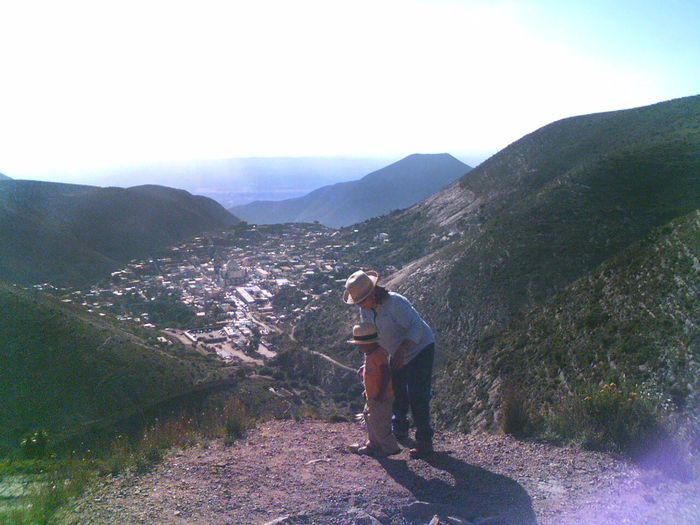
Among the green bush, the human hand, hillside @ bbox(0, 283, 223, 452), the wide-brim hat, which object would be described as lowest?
hillside @ bbox(0, 283, 223, 452)

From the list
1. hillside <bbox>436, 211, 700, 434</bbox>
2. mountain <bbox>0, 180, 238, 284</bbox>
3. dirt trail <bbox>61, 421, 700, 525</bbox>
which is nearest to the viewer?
dirt trail <bbox>61, 421, 700, 525</bbox>

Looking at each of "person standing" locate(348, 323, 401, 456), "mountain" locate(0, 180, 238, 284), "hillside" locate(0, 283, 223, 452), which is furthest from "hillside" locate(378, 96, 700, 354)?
"mountain" locate(0, 180, 238, 284)

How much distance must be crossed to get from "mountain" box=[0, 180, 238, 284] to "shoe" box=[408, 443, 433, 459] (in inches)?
1396

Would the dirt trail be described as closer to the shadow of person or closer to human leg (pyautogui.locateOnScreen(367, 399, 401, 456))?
the shadow of person

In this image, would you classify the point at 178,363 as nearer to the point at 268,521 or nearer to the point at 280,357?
the point at 280,357

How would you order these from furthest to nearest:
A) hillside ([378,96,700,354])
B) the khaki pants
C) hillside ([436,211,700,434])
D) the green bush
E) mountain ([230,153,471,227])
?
1. mountain ([230,153,471,227])
2. hillside ([378,96,700,354])
3. hillside ([436,211,700,434])
4. the khaki pants
5. the green bush

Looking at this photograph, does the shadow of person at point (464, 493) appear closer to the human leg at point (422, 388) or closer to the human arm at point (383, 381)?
the human leg at point (422, 388)

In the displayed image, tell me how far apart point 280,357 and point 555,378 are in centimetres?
1507

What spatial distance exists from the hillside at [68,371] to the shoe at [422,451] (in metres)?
10.0

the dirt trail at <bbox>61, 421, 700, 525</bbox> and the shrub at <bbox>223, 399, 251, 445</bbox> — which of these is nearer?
the dirt trail at <bbox>61, 421, 700, 525</bbox>

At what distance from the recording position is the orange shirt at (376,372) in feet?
15.8

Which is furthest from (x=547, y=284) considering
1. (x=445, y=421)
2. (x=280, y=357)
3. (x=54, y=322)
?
(x=54, y=322)

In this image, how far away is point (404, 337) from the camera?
489 centimetres

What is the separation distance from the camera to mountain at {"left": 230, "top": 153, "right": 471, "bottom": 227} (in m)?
116
